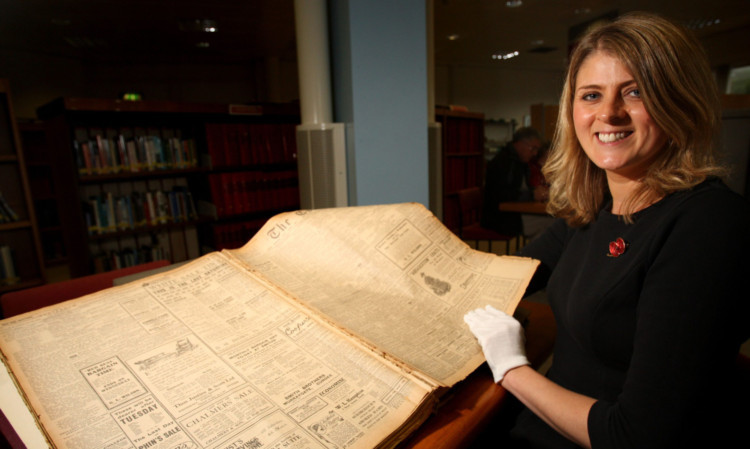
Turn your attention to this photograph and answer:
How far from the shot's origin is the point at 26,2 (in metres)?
3.98

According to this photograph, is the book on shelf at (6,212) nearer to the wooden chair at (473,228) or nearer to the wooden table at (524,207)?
the wooden chair at (473,228)

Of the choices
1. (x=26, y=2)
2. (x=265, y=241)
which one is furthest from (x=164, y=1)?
(x=265, y=241)

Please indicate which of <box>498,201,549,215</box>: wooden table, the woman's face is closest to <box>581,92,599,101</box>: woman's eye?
the woman's face

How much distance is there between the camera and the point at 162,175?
3393 millimetres

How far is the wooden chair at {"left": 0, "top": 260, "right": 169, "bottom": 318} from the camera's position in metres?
1.20

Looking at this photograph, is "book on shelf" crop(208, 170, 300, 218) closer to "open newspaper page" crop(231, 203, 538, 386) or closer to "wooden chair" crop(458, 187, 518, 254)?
"wooden chair" crop(458, 187, 518, 254)

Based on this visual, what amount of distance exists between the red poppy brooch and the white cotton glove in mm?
225

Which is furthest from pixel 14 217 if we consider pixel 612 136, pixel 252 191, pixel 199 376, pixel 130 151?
pixel 612 136

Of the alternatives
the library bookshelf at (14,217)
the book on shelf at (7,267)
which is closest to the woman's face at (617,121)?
the library bookshelf at (14,217)

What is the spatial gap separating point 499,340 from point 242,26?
578 cm

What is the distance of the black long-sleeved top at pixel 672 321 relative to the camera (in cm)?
55

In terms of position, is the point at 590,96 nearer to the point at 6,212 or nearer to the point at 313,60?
the point at 313,60

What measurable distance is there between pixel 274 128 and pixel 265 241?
3.15 metres

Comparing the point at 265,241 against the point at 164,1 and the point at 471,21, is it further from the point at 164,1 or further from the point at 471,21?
the point at 471,21
